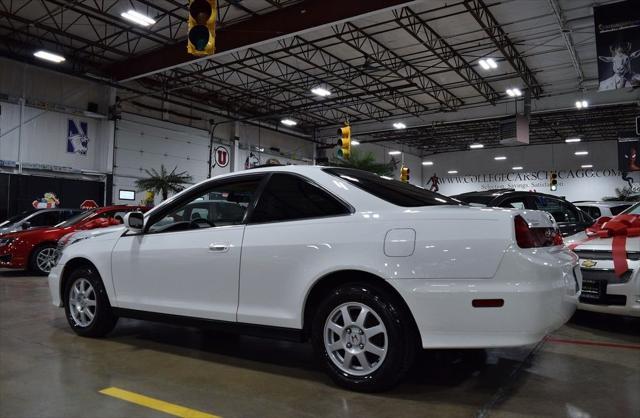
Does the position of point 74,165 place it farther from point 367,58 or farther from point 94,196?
point 367,58

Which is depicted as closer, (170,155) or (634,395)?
(634,395)

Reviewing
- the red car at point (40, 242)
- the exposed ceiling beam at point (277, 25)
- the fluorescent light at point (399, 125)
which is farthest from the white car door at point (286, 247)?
the fluorescent light at point (399, 125)

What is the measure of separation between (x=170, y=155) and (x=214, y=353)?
20180mm

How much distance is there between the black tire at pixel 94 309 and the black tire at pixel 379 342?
85.5 inches

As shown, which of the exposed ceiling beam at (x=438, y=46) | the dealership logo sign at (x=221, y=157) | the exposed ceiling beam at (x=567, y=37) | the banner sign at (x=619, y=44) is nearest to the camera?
the banner sign at (x=619, y=44)

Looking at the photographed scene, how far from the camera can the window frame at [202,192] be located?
138 inches

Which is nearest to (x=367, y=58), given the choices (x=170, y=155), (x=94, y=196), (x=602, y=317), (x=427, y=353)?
(x=170, y=155)

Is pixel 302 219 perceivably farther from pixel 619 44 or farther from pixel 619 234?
pixel 619 44

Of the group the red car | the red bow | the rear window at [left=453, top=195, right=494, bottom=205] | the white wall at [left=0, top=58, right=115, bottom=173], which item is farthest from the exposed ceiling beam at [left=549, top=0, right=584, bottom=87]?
the white wall at [left=0, top=58, right=115, bottom=173]

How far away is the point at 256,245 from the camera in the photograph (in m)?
3.28

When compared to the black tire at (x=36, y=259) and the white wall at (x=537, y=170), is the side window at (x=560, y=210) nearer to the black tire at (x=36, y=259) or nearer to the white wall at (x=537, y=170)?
the black tire at (x=36, y=259)

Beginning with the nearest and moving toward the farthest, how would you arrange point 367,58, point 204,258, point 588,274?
1. point 204,258
2. point 588,274
3. point 367,58

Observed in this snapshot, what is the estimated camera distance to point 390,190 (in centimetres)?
334

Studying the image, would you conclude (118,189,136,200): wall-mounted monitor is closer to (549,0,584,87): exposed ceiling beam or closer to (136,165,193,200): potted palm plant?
(136,165,193,200): potted palm plant
